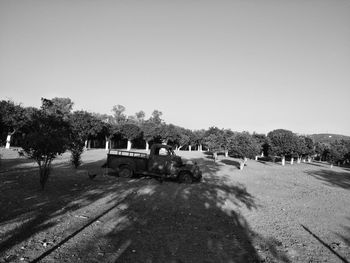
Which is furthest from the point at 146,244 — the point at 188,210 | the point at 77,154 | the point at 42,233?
the point at 77,154

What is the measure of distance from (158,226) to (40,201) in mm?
5496

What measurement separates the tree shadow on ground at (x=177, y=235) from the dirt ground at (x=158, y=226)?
0.09ft

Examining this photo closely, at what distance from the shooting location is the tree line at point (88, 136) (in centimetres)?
1257

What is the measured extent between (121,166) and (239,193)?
8.80 m

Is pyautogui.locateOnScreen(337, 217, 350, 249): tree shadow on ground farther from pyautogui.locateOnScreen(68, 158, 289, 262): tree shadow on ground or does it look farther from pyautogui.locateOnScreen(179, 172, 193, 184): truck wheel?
pyautogui.locateOnScreen(179, 172, 193, 184): truck wheel

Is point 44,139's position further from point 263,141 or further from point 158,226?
point 263,141

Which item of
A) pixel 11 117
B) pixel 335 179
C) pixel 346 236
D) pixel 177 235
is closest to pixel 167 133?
pixel 11 117

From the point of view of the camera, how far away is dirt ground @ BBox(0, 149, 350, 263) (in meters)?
6.73

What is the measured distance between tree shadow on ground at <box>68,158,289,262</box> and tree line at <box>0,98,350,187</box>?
192 inches

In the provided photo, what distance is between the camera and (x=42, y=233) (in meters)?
7.40

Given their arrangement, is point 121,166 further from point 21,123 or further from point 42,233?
point 21,123

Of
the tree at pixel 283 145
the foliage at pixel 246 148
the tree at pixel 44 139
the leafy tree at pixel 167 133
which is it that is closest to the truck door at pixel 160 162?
the tree at pixel 44 139

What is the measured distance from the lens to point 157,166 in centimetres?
1883

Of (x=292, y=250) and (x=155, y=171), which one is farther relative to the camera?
(x=155, y=171)
